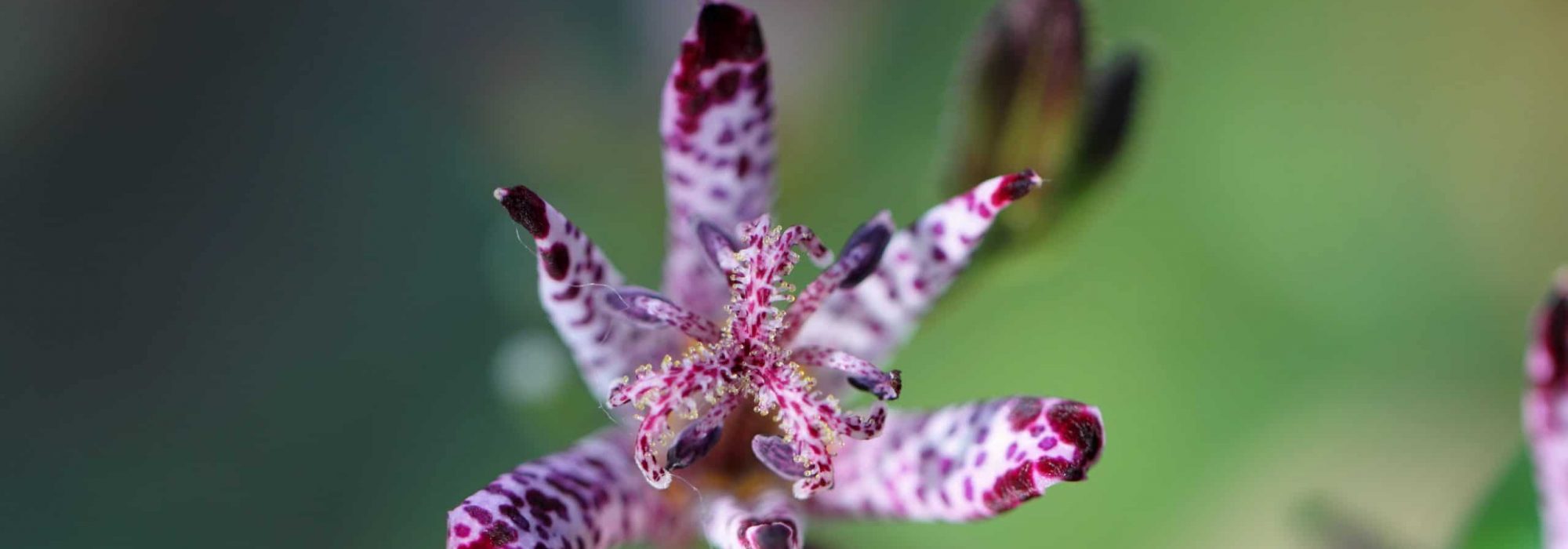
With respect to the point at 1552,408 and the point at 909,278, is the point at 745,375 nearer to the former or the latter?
the point at 909,278

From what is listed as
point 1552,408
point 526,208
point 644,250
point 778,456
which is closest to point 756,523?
point 778,456

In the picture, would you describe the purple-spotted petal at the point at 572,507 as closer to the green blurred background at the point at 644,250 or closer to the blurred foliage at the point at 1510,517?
the green blurred background at the point at 644,250

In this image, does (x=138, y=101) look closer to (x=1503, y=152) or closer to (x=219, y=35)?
(x=219, y=35)

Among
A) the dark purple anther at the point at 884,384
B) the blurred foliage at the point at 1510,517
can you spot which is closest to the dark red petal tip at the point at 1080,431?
the dark purple anther at the point at 884,384

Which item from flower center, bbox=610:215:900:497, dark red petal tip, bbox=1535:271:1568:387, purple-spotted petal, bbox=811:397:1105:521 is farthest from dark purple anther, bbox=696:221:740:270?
dark red petal tip, bbox=1535:271:1568:387

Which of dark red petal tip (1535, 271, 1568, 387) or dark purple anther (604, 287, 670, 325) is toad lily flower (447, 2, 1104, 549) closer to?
dark purple anther (604, 287, 670, 325)

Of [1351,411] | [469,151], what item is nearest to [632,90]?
[469,151]
